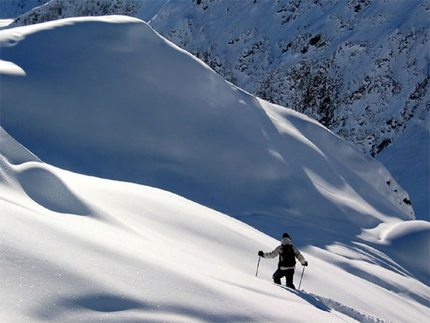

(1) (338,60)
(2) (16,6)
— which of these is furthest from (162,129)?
(2) (16,6)

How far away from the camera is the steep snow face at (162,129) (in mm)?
12656

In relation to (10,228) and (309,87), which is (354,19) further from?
(10,228)

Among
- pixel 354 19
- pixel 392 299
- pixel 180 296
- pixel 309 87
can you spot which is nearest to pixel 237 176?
pixel 392 299

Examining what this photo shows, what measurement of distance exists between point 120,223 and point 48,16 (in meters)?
35.4

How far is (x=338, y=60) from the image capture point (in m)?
28.3

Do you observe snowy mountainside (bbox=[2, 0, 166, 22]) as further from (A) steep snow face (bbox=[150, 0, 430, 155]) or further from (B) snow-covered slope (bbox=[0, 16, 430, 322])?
(B) snow-covered slope (bbox=[0, 16, 430, 322])

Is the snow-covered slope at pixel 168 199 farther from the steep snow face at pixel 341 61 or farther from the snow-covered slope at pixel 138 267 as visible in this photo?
the steep snow face at pixel 341 61

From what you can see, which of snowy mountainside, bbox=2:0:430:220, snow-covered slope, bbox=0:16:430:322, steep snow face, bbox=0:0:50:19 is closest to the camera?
snow-covered slope, bbox=0:16:430:322

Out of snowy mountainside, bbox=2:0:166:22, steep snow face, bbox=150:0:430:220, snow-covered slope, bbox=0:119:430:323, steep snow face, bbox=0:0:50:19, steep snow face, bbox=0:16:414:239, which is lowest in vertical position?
snow-covered slope, bbox=0:119:430:323

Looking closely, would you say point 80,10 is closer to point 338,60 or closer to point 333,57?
point 333,57

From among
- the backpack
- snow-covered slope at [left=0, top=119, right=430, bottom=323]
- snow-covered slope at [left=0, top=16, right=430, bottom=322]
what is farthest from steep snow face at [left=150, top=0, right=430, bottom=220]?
the backpack

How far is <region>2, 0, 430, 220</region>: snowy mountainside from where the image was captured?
2550 centimetres

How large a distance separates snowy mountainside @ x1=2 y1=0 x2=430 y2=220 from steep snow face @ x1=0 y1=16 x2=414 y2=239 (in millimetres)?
8907

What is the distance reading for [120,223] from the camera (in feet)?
22.1
